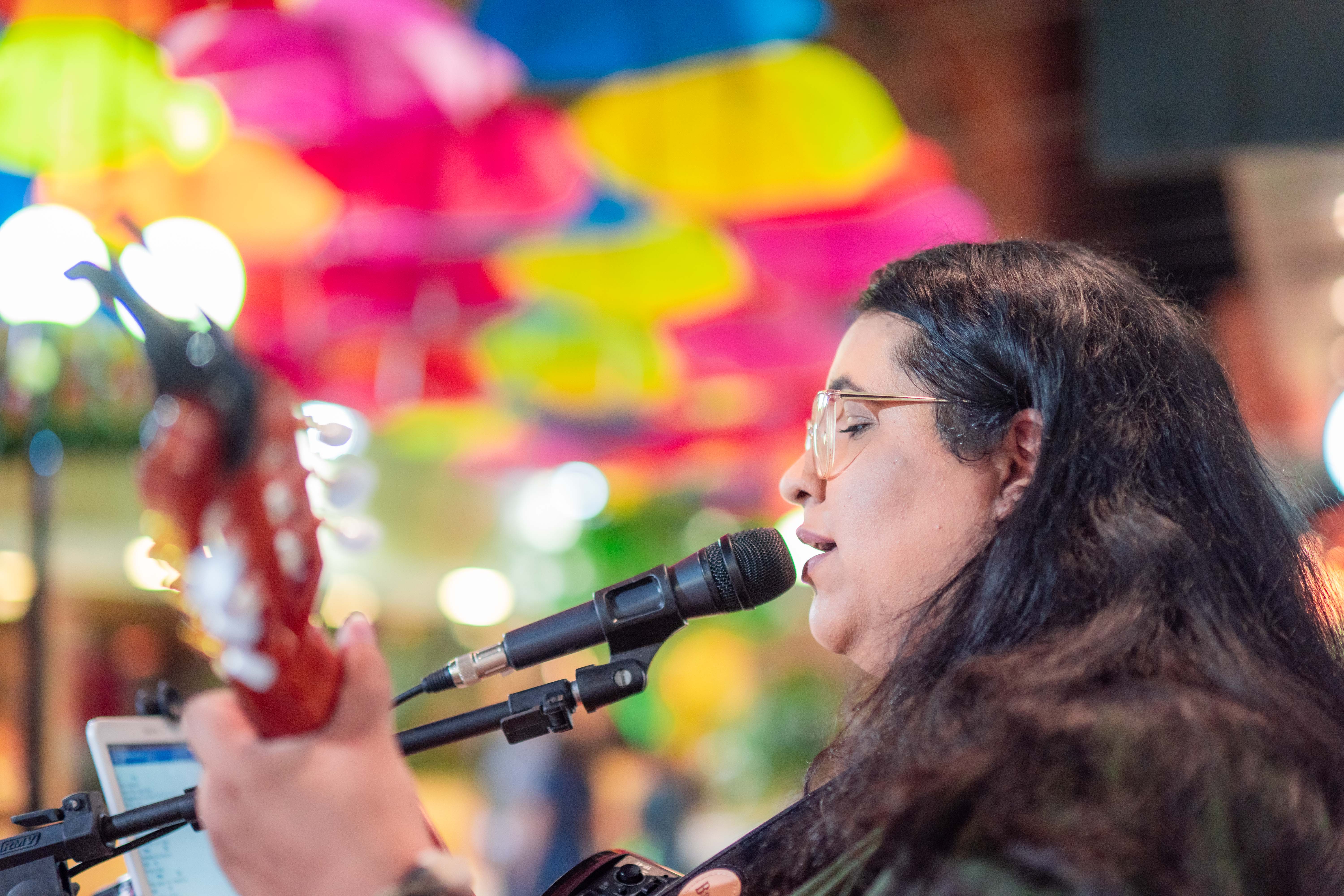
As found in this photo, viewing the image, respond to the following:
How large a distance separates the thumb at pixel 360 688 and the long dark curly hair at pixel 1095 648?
39 cm

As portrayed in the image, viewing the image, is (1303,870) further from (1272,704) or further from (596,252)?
(596,252)

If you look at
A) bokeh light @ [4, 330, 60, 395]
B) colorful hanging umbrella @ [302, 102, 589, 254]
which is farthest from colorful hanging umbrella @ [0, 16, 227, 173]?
bokeh light @ [4, 330, 60, 395]

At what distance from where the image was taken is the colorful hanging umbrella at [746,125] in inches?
136

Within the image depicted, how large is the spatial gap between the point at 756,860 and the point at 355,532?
0.60 metres

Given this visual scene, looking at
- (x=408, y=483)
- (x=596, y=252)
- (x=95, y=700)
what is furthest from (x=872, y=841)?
(x=408, y=483)

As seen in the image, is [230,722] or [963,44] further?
[963,44]

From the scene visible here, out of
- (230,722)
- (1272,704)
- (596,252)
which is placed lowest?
(1272,704)

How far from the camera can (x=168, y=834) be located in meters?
1.35

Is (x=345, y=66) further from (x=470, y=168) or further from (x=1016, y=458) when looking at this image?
(x=1016, y=458)

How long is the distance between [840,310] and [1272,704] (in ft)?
13.4

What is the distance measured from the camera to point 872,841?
87 centimetres

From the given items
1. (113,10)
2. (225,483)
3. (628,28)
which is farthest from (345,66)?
(225,483)

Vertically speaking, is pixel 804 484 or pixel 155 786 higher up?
pixel 804 484

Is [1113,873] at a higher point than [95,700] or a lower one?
lower
